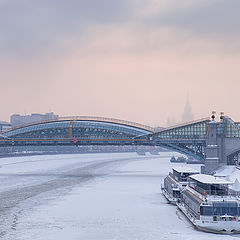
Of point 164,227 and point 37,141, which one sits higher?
point 37,141

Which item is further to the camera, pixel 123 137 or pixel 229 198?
pixel 123 137

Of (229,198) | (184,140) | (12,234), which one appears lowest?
(12,234)

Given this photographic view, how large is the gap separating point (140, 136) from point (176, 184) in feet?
167

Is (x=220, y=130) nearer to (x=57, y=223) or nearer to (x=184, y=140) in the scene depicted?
(x=184, y=140)

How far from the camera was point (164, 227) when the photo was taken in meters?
51.6

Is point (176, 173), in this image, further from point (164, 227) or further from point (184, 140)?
point (184, 140)

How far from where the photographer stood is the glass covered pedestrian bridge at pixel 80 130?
125m

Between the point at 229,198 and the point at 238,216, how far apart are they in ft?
9.24

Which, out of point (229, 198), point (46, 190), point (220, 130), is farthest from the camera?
point (220, 130)

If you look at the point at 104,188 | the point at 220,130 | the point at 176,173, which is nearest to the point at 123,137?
the point at 220,130

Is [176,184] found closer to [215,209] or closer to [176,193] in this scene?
[176,193]

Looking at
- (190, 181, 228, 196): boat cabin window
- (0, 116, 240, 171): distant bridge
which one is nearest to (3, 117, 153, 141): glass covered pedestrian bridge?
(0, 116, 240, 171): distant bridge

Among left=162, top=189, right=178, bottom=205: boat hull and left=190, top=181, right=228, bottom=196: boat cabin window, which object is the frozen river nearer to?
left=162, top=189, right=178, bottom=205: boat hull

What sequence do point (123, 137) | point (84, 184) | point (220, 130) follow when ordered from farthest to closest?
point (123, 137)
point (220, 130)
point (84, 184)
